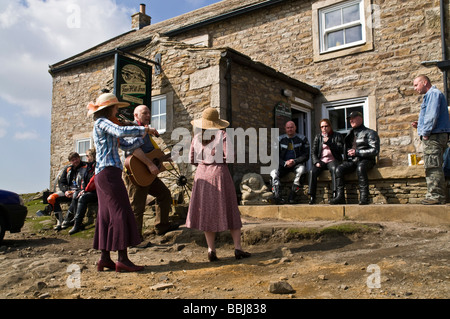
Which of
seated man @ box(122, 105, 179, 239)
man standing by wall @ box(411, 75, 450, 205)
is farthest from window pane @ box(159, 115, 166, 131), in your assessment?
man standing by wall @ box(411, 75, 450, 205)

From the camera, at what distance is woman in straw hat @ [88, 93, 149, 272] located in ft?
12.4

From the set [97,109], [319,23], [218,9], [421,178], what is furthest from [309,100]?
[97,109]

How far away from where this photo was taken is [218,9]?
41.1ft

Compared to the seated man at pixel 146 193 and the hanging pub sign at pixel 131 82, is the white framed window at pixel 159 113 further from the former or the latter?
the seated man at pixel 146 193

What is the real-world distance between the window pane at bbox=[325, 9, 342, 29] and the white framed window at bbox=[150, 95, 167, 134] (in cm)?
498

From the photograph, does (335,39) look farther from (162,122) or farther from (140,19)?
(140,19)

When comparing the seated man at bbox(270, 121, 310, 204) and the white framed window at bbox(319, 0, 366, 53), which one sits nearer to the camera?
the seated man at bbox(270, 121, 310, 204)

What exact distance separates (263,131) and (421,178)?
340 cm

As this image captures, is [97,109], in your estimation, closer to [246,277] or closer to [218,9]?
[246,277]

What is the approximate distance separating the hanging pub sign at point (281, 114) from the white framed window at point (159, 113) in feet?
8.94

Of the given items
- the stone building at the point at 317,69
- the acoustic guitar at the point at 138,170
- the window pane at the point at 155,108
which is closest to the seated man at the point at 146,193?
the acoustic guitar at the point at 138,170

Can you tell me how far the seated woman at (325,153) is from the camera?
22.7 feet

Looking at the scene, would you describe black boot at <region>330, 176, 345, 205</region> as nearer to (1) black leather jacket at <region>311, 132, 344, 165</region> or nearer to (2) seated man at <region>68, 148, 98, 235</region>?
(1) black leather jacket at <region>311, 132, 344, 165</region>

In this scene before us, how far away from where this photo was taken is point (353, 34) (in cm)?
978
